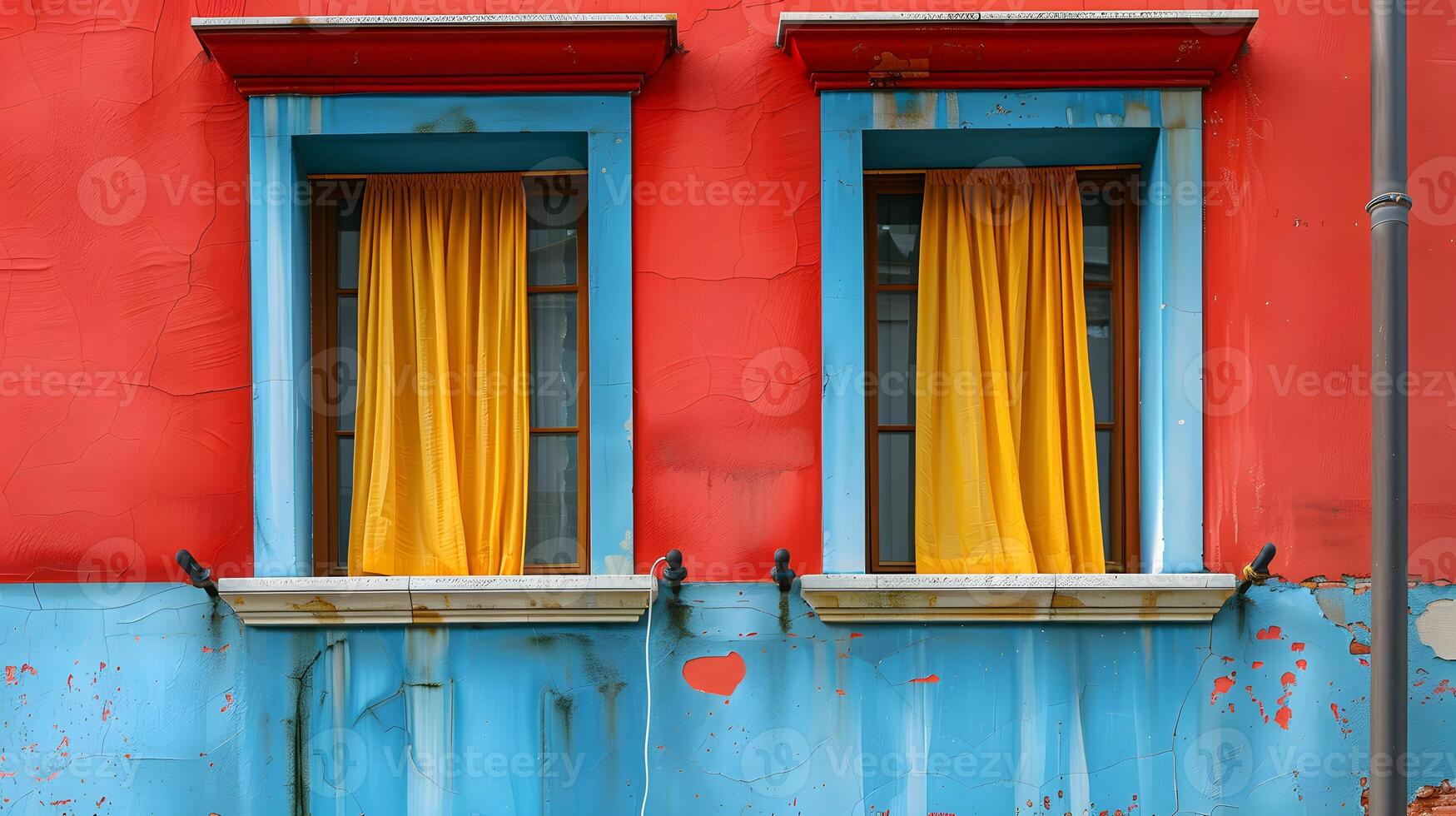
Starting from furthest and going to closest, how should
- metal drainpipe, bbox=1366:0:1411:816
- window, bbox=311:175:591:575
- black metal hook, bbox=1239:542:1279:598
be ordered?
1. window, bbox=311:175:591:575
2. black metal hook, bbox=1239:542:1279:598
3. metal drainpipe, bbox=1366:0:1411:816

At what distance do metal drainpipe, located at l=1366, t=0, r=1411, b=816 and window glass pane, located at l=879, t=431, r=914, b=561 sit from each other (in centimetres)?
162

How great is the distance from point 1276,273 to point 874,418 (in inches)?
64.0

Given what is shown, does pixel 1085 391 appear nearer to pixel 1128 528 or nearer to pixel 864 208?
pixel 1128 528

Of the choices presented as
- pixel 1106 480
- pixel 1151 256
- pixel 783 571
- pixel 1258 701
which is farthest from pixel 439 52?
pixel 1258 701

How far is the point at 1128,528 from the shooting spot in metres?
4.16

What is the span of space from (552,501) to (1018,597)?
1.86 meters

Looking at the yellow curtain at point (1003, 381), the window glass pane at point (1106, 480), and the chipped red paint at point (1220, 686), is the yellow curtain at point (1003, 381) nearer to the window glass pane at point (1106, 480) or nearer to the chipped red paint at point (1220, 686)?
the window glass pane at point (1106, 480)

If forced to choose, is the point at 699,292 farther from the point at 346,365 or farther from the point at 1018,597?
the point at 1018,597

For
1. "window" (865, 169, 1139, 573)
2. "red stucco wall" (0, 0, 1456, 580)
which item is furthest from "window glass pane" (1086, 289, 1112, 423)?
"red stucco wall" (0, 0, 1456, 580)

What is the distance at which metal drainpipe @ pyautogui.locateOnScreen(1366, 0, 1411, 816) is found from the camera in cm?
308

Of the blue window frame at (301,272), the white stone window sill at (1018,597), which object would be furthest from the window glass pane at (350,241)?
the white stone window sill at (1018,597)

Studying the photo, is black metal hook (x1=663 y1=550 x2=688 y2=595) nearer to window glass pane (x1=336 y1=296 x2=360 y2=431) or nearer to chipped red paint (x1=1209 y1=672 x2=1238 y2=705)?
window glass pane (x1=336 y1=296 x2=360 y2=431)

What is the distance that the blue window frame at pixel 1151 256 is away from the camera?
3959 millimetres

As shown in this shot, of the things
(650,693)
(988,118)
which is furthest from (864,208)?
(650,693)
